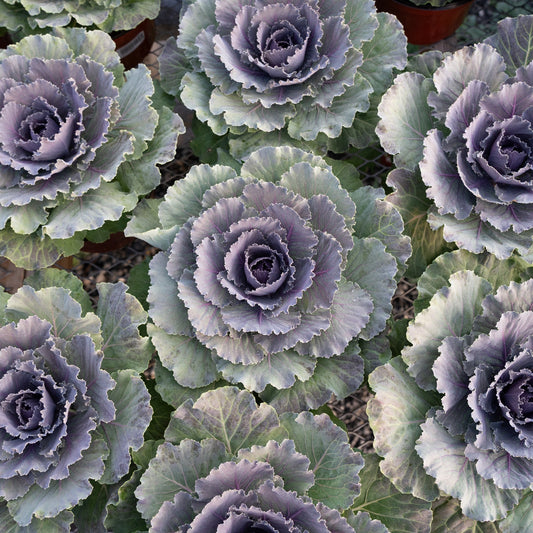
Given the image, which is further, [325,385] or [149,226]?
[149,226]

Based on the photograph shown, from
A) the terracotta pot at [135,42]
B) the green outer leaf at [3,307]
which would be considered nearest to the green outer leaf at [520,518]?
the green outer leaf at [3,307]

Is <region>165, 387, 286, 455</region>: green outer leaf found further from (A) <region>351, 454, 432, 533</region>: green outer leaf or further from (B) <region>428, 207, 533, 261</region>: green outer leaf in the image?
(B) <region>428, 207, 533, 261</region>: green outer leaf

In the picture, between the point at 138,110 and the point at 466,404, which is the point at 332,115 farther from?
the point at 466,404

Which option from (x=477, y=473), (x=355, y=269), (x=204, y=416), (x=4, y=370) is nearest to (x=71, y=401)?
(x=4, y=370)

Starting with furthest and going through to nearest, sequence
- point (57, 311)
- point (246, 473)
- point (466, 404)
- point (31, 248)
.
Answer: point (31, 248) → point (57, 311) → point (466, 404) → point (246, 473)

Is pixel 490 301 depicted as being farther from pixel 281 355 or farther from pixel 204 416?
pixel 204 416

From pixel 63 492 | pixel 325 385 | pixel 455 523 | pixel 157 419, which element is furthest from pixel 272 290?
pixel 455 523

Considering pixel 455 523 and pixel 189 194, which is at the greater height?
pixel 189 194
